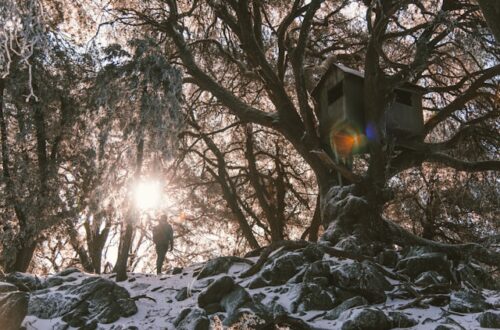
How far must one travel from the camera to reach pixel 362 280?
6320 mm

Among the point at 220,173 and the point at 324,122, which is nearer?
the point at 324,122

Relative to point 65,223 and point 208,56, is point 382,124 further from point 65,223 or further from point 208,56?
point 65,223

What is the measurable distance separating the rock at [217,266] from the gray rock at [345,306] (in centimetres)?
256

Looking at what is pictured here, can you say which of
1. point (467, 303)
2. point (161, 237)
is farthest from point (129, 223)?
point (467, 303)

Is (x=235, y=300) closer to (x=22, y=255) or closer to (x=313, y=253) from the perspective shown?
(x=313, y=253)

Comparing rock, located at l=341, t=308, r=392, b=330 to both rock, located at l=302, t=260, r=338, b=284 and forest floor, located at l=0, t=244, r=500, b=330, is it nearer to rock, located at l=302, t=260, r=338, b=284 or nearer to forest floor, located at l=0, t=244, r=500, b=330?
forest floor, located at l=0, t=244, r=500, b=330

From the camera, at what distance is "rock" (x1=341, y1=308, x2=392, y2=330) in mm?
5070

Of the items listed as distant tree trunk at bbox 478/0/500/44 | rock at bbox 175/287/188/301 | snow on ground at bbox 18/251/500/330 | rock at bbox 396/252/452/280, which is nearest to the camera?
distant tree trunk at bbox 478/0/500/44

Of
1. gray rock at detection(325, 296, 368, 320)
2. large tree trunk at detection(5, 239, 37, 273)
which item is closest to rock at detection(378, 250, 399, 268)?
gray rock at detection(325, 296, 368, 320)

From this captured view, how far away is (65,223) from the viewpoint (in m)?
11.1

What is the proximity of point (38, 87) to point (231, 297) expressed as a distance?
7.15m

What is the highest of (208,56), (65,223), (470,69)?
(208,56)

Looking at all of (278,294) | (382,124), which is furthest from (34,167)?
(382,124)

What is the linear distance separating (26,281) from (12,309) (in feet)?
7.82
